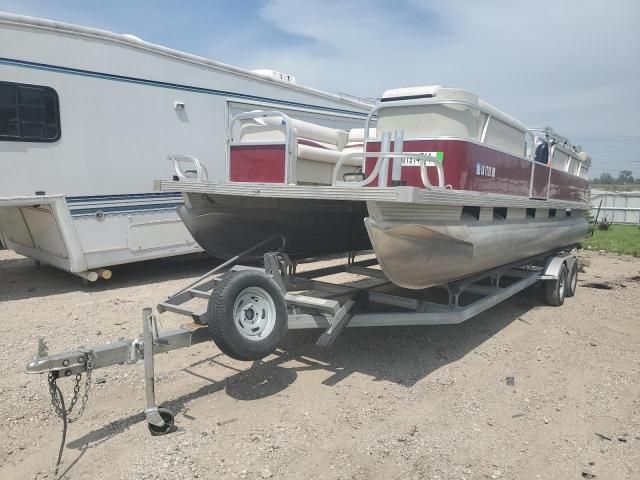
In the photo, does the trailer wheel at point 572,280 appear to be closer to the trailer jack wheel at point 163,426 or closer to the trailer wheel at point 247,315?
the trailer wheel at point 247,315

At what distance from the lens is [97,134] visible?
6.67 m

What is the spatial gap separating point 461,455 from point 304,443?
0.93 metres

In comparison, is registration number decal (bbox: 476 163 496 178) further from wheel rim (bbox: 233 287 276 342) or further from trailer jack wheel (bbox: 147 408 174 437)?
trailer jack wheel (bbox: 147 408 174 437)

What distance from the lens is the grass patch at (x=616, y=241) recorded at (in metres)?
12.9

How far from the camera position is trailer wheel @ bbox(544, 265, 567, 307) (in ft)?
21.8

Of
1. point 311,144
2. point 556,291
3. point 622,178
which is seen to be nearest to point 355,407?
point 311,144

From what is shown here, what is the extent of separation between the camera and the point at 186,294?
14.0ft

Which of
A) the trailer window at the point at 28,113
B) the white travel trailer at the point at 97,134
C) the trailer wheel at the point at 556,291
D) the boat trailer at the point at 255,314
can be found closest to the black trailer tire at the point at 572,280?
the trailer wheel at the point at 556,291

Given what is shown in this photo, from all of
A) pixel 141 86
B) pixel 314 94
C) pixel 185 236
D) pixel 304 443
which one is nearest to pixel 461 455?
pixel 304 443

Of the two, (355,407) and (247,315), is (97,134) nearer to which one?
(247,315)

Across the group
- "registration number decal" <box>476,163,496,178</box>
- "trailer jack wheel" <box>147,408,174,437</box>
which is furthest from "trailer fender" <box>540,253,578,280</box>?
"trailer jack wheel" <box>147,408,174,437</box>

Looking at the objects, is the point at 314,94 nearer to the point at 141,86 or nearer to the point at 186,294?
the point at 141,86

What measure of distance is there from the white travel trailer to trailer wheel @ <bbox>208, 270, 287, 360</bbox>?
101 inches

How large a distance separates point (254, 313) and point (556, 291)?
15.1ft
